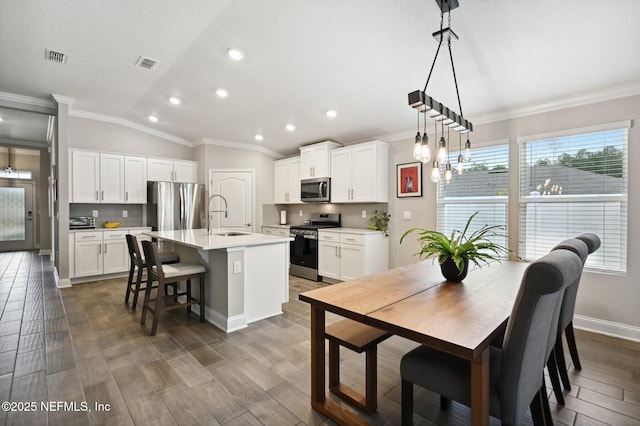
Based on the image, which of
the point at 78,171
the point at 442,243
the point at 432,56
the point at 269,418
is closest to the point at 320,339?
the point at 269,418

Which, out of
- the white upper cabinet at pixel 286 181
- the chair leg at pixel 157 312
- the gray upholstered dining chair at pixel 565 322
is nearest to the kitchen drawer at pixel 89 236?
the chair leg at pixel 157 312

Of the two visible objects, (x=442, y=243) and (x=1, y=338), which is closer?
(x=442, y=243)

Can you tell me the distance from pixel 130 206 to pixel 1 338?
3.36 metres

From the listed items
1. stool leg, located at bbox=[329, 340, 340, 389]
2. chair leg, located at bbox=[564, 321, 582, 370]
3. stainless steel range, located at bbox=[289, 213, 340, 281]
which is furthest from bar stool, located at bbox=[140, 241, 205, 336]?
chair leg, located at bbox=[564, 321, 582, 370]

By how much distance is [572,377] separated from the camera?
2209 millimetres

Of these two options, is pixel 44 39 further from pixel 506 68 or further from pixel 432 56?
pixel 506 68

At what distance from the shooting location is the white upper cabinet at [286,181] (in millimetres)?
5949

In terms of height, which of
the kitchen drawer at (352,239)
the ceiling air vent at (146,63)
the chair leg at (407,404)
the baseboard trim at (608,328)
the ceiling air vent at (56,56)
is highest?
the ceiling air vent at (146,63)

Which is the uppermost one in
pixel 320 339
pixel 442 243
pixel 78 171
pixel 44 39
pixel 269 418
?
pixel 44 39

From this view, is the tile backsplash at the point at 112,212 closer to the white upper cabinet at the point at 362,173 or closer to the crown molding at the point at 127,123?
the crown molding at the point at 127,123

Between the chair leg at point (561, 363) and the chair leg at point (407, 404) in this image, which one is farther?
the chair leg at point (561, 363)

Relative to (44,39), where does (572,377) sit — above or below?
below

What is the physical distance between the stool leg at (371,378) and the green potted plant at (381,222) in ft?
9.99

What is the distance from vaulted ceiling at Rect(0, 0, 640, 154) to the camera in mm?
2283
